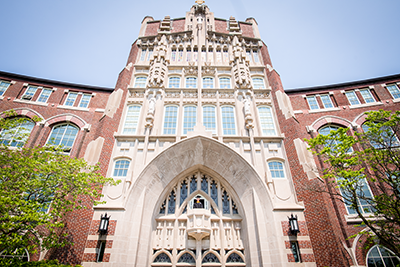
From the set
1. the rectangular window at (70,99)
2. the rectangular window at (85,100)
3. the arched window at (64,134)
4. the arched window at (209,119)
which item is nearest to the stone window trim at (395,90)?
the arched window at (209,119)

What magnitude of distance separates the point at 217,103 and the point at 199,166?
5.55 meters

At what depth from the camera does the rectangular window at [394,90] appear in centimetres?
1895


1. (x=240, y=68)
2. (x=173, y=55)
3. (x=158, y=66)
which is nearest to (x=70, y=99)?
(x=158, y=66)

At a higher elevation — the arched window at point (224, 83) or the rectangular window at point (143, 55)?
the rectangular window at point (143, 55)

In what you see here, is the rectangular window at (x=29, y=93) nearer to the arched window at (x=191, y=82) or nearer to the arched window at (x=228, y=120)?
the arched window at (x=191, y=82)

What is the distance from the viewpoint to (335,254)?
35.3ft

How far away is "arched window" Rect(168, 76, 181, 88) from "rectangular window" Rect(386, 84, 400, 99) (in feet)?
61.1

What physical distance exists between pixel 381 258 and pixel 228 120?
12.5 metres

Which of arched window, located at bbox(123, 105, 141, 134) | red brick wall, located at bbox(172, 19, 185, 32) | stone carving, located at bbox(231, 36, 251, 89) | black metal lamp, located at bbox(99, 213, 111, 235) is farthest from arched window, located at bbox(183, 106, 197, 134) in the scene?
red brick wall, located at bbox(172, 19, 185, 32)

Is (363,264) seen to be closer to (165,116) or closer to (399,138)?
(399,138)

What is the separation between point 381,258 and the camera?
41.5ft

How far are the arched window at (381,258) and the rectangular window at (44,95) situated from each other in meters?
26.3

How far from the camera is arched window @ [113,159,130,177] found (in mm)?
14195

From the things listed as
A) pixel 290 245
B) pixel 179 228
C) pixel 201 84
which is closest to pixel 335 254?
pixel 290 245
